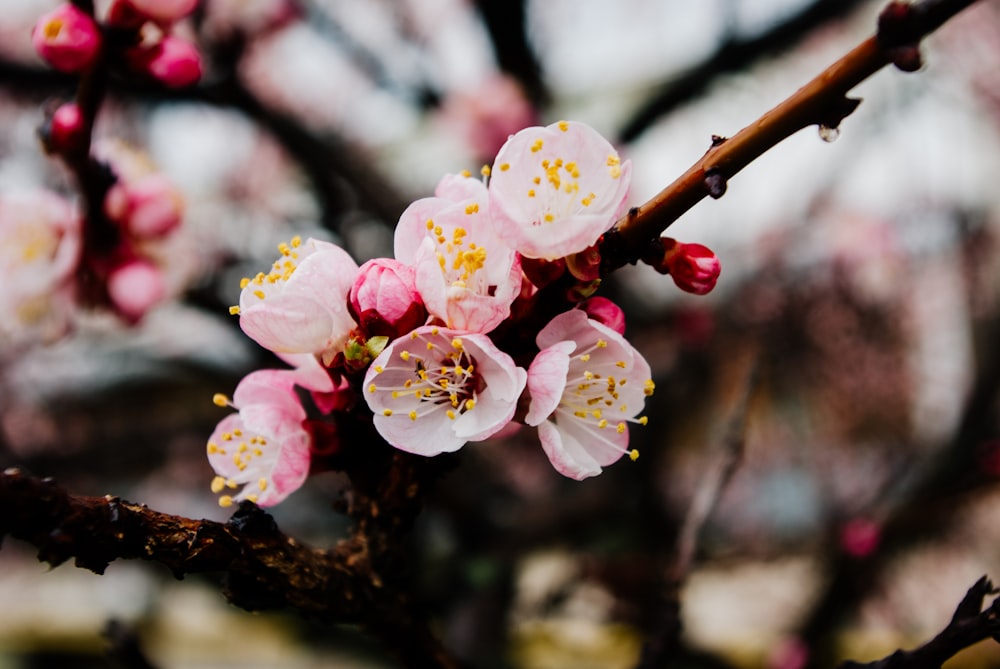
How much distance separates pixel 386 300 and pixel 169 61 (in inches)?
26.1

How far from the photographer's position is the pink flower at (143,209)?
1.46 m

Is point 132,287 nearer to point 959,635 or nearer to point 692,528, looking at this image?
point 692,528

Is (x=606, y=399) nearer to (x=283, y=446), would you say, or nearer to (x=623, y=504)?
(x=283, y=446)

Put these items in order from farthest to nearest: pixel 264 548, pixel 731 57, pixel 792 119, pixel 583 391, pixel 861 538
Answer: pixel 731 57, pixel 861 538, pixel 583 391, pixel 264 548, pixel 792 119

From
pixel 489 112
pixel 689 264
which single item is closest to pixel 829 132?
pixel 689 264

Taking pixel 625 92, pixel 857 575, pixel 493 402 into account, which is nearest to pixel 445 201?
pixel 493 402

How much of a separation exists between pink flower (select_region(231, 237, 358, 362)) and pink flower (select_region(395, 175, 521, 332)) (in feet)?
0.24

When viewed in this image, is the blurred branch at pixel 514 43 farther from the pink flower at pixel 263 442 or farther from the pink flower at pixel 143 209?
the pink flower at pixel 263 442

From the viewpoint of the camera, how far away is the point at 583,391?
784 mm

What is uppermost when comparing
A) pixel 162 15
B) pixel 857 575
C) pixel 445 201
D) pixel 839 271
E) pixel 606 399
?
pixel 162 15

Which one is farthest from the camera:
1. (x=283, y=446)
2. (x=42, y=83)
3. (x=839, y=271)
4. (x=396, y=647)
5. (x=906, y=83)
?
(x=839, y=271)

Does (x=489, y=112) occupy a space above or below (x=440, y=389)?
below

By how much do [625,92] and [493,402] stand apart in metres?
3.44

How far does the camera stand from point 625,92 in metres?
3.79
